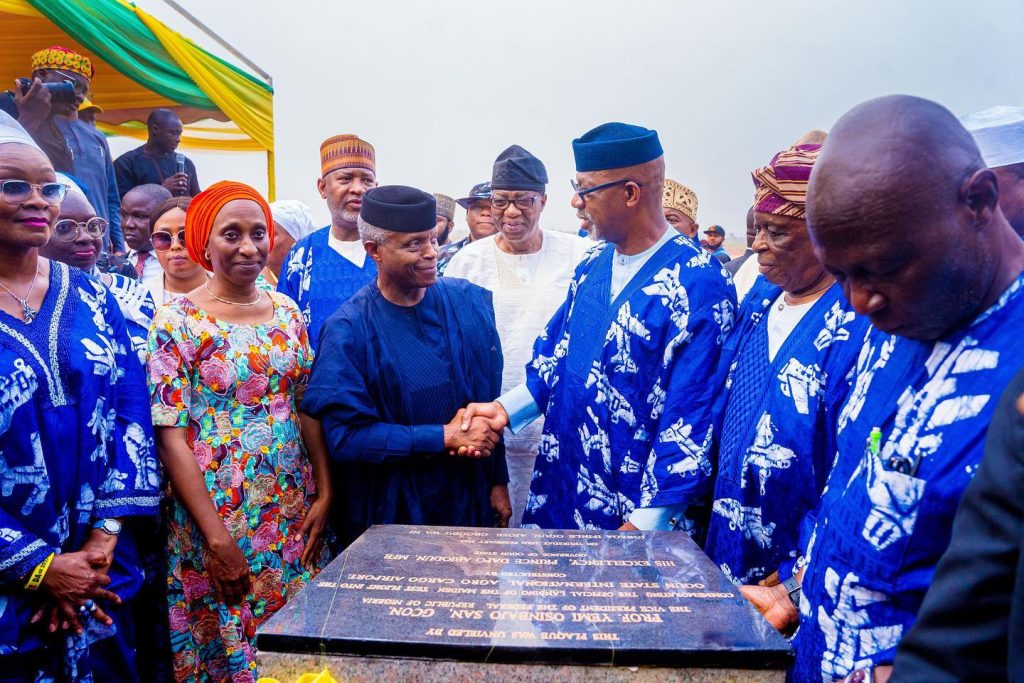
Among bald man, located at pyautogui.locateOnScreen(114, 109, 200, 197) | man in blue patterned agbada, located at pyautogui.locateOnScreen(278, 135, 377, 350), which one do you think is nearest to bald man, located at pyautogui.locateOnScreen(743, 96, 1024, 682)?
man in blue patterned agbada, located at pyautogui.locateOnScreen(278, 135, 377, 350)

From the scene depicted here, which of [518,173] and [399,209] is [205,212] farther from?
[518,173]

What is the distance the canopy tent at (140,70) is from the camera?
23.2ft

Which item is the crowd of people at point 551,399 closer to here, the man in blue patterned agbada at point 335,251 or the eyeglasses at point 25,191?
the eyeglasses at point 25,191

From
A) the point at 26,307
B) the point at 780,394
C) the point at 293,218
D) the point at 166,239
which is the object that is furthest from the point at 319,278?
the point at 780,394

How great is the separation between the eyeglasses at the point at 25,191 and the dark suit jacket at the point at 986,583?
270cm

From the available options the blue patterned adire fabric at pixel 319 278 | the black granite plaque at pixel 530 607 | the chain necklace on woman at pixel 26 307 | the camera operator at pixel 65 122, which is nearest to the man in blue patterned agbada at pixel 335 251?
the blue patterned adire fabric at pixel 319 278

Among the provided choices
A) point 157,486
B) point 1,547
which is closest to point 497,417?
point 157,486

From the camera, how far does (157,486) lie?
8.97ft

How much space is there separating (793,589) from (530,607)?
80 cm

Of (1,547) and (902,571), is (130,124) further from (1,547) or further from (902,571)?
(902,571)

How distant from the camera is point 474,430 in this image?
296cm

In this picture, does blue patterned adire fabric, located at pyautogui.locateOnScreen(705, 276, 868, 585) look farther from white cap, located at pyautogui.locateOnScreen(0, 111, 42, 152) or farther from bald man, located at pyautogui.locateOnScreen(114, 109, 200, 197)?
bald man, located at pyautogui.locateOnScreen(114, 109, 200, 197)

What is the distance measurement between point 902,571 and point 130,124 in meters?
9.72

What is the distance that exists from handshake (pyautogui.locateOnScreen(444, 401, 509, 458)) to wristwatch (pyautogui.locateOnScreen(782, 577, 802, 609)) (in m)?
1.30
